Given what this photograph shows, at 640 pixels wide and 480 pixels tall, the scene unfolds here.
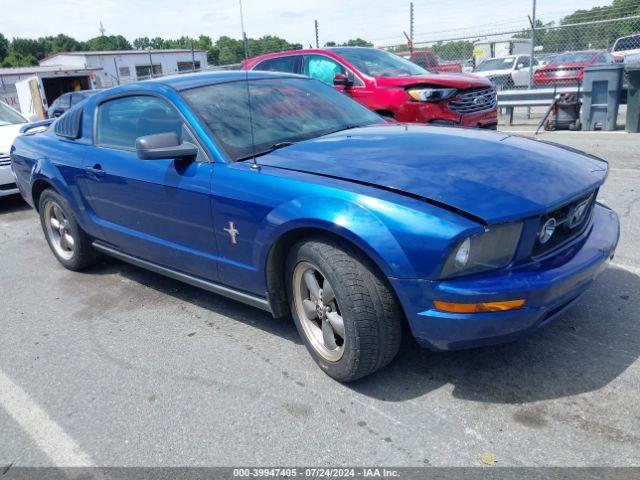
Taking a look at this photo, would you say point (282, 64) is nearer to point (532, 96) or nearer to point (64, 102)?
point (532, 96)

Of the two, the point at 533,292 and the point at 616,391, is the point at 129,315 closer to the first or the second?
the point at 533,292

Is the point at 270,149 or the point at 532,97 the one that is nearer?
the point at 270,149

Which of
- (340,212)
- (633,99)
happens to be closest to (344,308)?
(340,212)

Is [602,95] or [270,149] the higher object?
[270,149]

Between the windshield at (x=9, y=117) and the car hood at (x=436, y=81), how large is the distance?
5.52 m

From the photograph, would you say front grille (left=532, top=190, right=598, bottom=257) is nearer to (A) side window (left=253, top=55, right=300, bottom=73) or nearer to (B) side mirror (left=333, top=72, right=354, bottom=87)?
(B) side mirror (left=333, top=72, right=354, bottom=87)

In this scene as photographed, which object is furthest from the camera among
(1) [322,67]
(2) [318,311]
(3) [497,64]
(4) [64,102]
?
(3) [497,64]

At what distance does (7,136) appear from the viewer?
25.4 feet

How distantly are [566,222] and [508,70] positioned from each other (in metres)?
18.6

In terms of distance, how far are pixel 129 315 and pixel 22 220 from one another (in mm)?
4043

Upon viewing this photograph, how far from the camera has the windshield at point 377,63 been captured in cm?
756

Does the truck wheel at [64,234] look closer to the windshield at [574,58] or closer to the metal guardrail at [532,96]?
the metal guardrail at [532,96]

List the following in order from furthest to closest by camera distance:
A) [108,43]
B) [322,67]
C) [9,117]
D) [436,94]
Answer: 1. [108,43]
2. [9,117]
3. [322,67]
4. [436,94]

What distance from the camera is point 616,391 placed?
2.66 m
